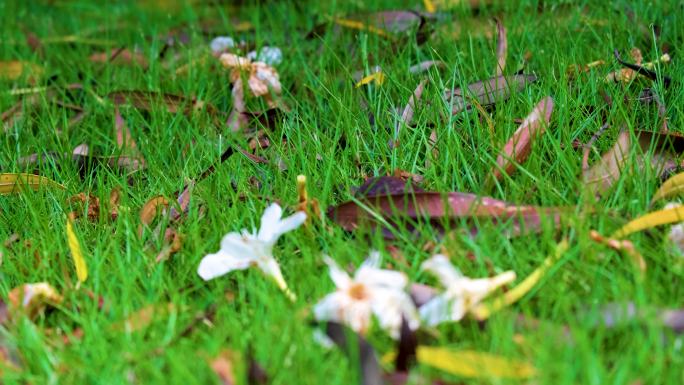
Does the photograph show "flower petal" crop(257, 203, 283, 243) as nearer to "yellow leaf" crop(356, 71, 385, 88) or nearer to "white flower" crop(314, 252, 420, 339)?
"white flower" crop(314, 252, 420, 339)

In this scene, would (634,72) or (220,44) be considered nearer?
(634,72)

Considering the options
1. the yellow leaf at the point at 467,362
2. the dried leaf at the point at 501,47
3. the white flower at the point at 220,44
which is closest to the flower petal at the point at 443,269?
→ the yellow leaf at the point at 467,362

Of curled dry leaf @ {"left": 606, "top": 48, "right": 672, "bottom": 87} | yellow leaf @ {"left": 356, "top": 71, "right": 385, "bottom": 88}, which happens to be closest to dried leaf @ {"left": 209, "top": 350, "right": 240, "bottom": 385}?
yellow leaf @ {"left": 356, "top": 71, "right": 385, "bottom": 88}

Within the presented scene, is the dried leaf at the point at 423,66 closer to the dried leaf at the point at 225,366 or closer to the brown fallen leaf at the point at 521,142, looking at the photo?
the brown fallen leaf at the point at 521,142

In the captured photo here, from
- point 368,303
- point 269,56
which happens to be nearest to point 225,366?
point 368,303

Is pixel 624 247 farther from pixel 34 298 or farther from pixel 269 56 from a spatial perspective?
pixel 269 56

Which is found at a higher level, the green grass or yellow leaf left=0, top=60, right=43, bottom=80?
the green grass
